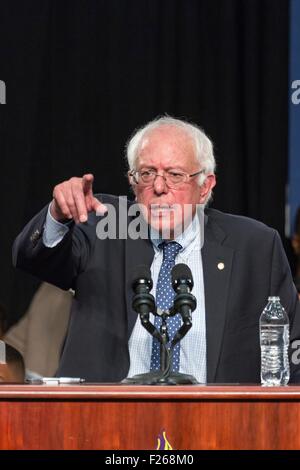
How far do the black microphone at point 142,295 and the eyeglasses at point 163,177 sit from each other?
2.17 ft

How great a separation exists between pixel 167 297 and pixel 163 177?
397 mm

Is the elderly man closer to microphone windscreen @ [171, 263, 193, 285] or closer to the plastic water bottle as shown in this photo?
the plastic water bottle

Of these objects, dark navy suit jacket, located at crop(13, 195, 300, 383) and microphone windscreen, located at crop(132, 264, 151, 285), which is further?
dark navy suit jacket, located at crop(13, 195, 300, 383)

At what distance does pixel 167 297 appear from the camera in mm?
3625

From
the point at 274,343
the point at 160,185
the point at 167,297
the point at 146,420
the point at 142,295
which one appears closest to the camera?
the point at 146,420

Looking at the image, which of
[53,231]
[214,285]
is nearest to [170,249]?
[214,285]

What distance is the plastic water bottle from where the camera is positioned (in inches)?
134

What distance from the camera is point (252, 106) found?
5418 millimetres

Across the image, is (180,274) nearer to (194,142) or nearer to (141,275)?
(141,275)

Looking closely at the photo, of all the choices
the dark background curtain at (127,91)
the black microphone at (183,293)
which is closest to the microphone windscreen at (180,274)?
the black microphone at (183,293)

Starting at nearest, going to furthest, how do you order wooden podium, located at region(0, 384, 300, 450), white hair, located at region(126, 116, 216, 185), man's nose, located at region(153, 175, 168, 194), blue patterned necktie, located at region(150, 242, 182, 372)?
wooden podium, located at region(0, 384, 300, 450) < blue patterned necktie, located at region(150, 242, 182, 372) < man's nose, located at region(153, 175, 168, 194) < white hair, located at region(126, 116, 216, 185)

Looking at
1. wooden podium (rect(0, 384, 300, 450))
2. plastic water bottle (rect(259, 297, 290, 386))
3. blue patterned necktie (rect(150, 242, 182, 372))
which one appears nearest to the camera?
wooden podium (rect(0, 384, 300, 450))

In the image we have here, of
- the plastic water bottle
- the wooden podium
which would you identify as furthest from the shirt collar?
the wooden podium

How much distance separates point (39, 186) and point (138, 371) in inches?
76.7
